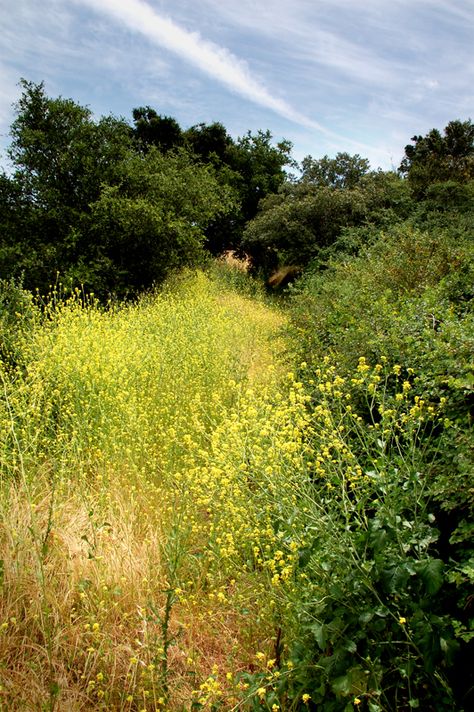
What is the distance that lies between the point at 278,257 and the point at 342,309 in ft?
34.8

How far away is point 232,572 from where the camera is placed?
290 centimetres

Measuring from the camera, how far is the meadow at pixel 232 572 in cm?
196

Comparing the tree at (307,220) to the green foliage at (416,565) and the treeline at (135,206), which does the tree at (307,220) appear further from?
the green foliage at (416,565)

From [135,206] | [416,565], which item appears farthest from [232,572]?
[135,206]

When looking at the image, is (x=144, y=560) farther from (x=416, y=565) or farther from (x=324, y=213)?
(x=324, y=213)

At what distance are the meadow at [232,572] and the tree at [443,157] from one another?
14.6 m

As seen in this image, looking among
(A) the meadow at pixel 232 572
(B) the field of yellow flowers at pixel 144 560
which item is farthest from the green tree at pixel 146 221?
(A) the meadow at pixel 232 572

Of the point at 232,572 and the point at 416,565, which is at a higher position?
the point at 416,565

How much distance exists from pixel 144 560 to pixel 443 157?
2124cm

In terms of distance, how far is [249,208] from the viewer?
19.0 metres

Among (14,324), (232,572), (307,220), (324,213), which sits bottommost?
(14,324)

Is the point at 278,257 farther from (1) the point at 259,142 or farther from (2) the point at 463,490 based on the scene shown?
(2) the point at 463,490

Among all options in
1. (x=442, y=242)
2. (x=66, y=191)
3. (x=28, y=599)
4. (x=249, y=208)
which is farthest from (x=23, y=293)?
(x=249, y=208)

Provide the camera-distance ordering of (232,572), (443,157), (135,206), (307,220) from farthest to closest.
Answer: (443,157) → (307,220) → (135,206) → (232,572)
